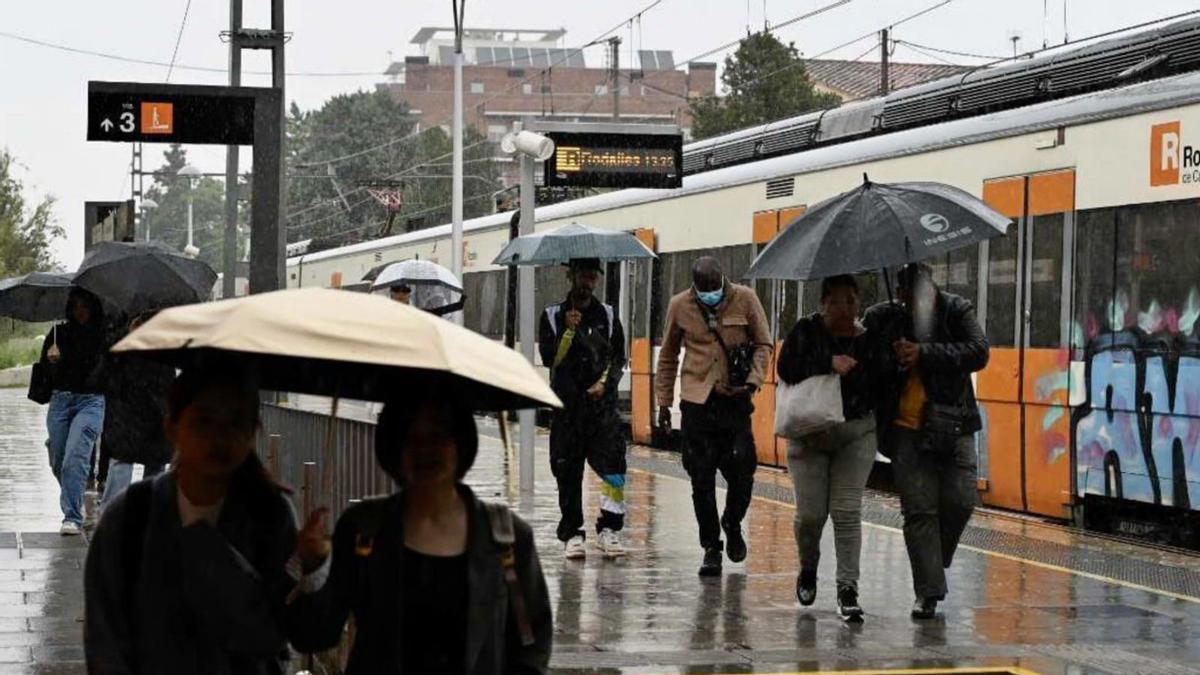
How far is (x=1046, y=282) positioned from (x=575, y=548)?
4360mm

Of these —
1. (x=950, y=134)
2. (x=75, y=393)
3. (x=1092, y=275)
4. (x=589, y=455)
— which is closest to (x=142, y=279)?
(x=75, y=393)

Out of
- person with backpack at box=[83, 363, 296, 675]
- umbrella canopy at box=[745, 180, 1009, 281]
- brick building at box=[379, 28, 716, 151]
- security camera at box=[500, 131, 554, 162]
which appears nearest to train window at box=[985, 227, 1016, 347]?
security camera at box=[500, 131, 554, 162]

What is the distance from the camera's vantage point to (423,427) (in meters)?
4.31

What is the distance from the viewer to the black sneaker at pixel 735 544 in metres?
11.6

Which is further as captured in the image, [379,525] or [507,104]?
[507,104]

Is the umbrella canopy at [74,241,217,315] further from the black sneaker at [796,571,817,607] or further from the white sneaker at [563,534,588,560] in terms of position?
the black sneaker at [796,571,817,607]

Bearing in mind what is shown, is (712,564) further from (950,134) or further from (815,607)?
(950,134)

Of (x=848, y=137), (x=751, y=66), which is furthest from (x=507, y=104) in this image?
(x=848, y=137)

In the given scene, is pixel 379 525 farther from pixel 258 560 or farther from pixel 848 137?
pixel 848 137

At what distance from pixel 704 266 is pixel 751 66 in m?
54.0

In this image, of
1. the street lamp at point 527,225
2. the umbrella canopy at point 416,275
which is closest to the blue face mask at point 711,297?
the street lamp at point 527,225

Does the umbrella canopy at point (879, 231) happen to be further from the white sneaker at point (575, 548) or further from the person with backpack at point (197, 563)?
the person with backpack at point (197, 563)

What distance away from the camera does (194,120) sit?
1166cm

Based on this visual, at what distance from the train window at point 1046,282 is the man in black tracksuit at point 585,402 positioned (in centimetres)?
375
